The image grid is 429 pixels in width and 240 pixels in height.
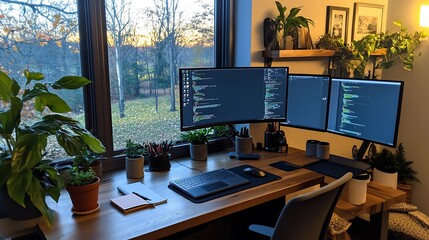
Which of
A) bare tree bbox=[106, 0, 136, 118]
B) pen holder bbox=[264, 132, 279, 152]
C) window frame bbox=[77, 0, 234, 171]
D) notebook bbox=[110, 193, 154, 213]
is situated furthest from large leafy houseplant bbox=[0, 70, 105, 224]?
pen holder bbox=[264, 132, 279, 152]

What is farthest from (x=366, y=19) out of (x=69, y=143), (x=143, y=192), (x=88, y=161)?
(x=69, y=143)

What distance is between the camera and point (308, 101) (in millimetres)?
2277

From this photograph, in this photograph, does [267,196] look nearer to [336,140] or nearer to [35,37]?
[35,37]

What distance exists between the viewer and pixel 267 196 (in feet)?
5.39

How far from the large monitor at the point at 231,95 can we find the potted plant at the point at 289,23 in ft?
1.04

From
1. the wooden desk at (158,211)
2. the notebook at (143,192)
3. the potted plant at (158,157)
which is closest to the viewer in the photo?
the wooden desk at (158,211)

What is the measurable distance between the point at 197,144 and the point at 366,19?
6.29 feet

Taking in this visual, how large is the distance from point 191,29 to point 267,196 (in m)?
1.19

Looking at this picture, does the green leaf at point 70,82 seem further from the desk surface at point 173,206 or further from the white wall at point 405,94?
the white wall at point 405,94

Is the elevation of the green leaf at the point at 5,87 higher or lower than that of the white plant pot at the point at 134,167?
higher

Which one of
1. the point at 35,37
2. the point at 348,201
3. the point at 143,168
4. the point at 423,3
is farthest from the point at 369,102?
the point at 35,37

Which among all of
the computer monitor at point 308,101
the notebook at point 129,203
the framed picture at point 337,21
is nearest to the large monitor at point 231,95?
the computer monitor at point 308,101

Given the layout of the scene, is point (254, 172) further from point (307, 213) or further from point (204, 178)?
point (307, 213)

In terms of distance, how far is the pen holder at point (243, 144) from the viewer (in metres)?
2.24
